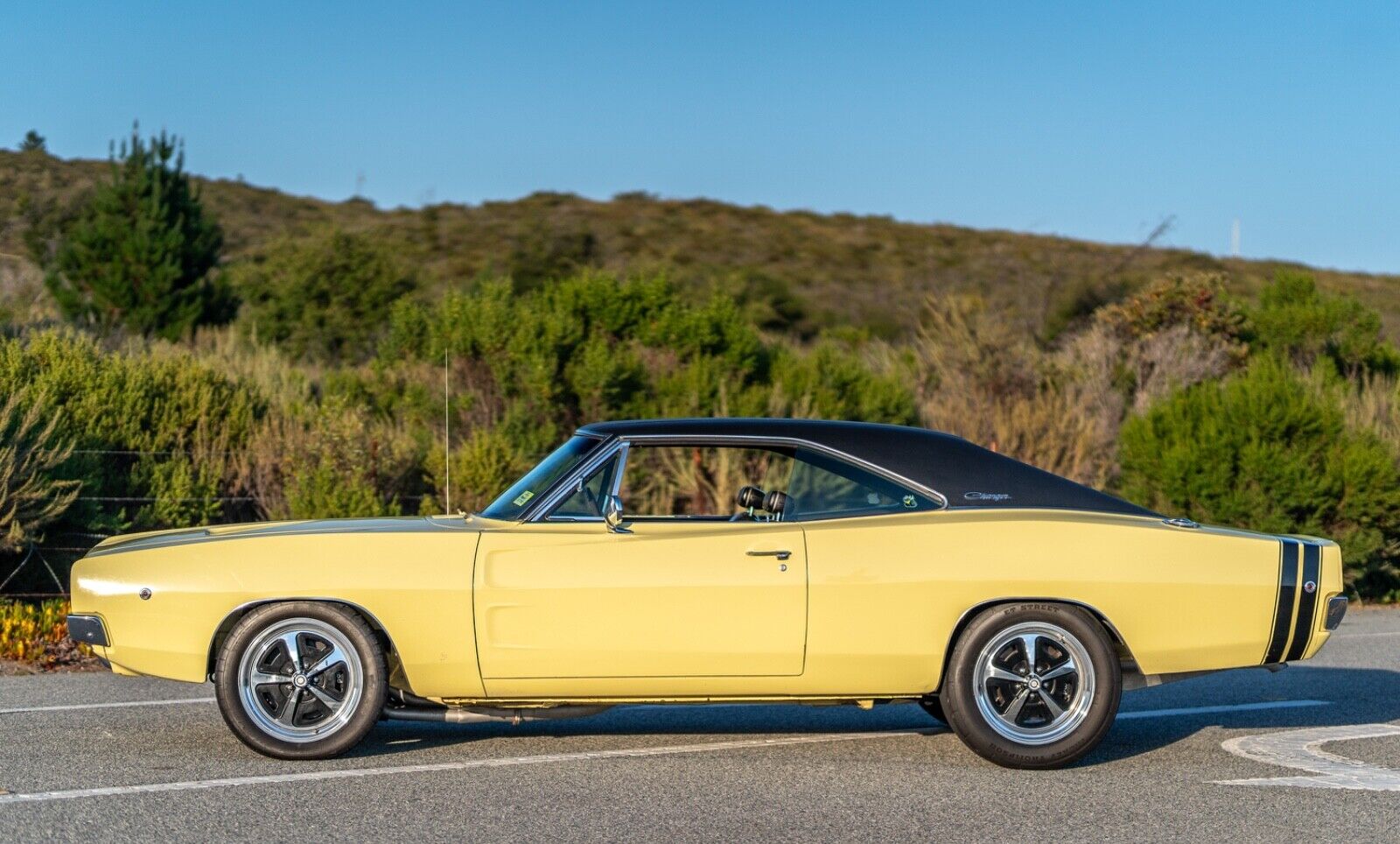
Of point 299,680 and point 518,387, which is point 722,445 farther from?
point 518,387

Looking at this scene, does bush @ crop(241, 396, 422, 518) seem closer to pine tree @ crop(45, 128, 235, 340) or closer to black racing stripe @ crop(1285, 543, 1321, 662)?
black racing stripe @ crop(1285, 543, 1321, 662)

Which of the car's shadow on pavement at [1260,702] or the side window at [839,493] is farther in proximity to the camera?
the car's shadow on pavement at [1260,702]

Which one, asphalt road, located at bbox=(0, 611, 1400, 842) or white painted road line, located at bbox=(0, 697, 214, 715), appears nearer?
asphalt road, located at bbox=(0, 611, 1400, 842)

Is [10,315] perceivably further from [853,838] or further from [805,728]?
[853,838]

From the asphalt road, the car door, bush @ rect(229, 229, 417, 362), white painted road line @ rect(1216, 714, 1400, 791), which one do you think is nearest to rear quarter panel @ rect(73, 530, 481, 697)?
the car door

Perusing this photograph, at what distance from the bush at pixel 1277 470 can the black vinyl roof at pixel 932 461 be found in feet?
26.4

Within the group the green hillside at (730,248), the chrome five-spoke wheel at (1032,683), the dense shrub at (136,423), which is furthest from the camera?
the green hillside at (730,248)

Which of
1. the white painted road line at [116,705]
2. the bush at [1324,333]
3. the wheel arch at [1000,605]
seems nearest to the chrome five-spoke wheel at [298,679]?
the white painted road line at [116,705]

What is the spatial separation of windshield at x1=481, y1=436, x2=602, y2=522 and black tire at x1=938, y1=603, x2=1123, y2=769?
1.84 m

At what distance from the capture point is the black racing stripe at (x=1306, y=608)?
261 inches

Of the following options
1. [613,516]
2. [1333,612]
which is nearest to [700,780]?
[613,516]

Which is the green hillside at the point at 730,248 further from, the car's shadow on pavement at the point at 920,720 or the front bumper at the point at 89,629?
the front bumper at the point at 89,629

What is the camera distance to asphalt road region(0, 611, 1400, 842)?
5.44 meters

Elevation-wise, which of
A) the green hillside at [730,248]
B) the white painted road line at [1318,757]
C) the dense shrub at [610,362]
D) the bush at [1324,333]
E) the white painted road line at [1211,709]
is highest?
the green hillside at [730,248]
